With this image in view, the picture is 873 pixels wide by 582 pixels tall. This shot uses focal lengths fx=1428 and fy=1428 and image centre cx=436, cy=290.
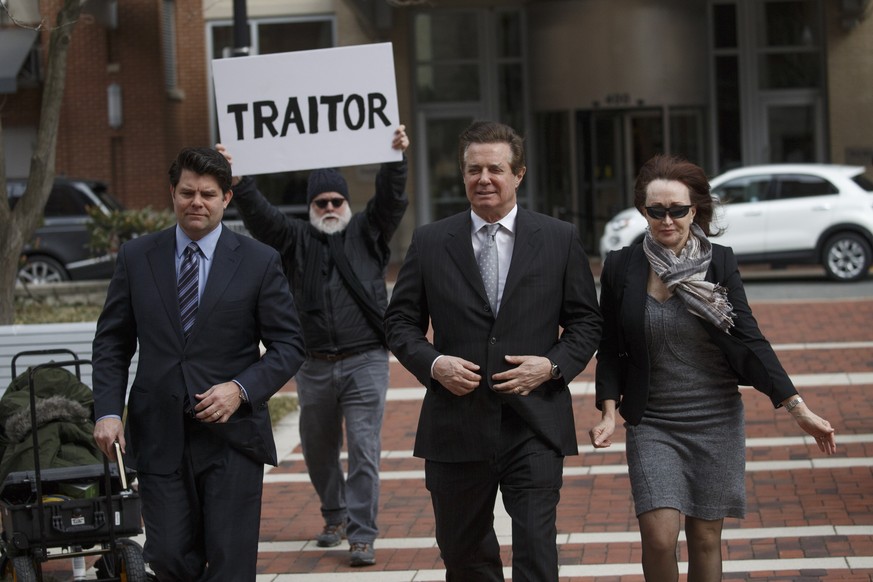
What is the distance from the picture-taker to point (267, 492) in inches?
362

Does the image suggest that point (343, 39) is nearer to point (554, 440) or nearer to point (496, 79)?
point (496, 79)

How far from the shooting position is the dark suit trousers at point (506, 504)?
4.93m

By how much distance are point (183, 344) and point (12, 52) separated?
72.2ft

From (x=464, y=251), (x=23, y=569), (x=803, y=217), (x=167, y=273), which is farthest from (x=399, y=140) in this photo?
(x=803, y=217)

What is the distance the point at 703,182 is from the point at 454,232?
3.04ft

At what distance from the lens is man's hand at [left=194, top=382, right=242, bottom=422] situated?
495 centimetres

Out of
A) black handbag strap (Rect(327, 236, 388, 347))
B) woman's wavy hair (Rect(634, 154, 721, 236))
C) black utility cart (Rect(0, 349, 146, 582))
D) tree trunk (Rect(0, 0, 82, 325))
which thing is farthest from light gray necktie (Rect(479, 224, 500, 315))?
tree trunk (Rect(0, 0, 82, 325))

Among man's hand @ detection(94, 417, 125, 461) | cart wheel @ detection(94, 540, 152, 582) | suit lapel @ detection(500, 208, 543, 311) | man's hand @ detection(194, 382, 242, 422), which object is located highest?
suit lapel @ detection(500, 208, 543, 311)

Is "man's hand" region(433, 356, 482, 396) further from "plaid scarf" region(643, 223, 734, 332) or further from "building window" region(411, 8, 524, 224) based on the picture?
"building window" region(411, 8, 524, 224)

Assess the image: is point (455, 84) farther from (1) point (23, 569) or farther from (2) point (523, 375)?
(2) point (523, 375)

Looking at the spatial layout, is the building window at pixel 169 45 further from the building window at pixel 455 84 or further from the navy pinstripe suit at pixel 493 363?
the navy pinstripe suit at pixel 493 363

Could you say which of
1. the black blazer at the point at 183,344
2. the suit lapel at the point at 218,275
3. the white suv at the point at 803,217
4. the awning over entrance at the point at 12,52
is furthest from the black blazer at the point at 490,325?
the awning over entrance at the point at 12,52

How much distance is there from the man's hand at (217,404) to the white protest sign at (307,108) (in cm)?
235

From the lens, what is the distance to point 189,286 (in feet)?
17.1
